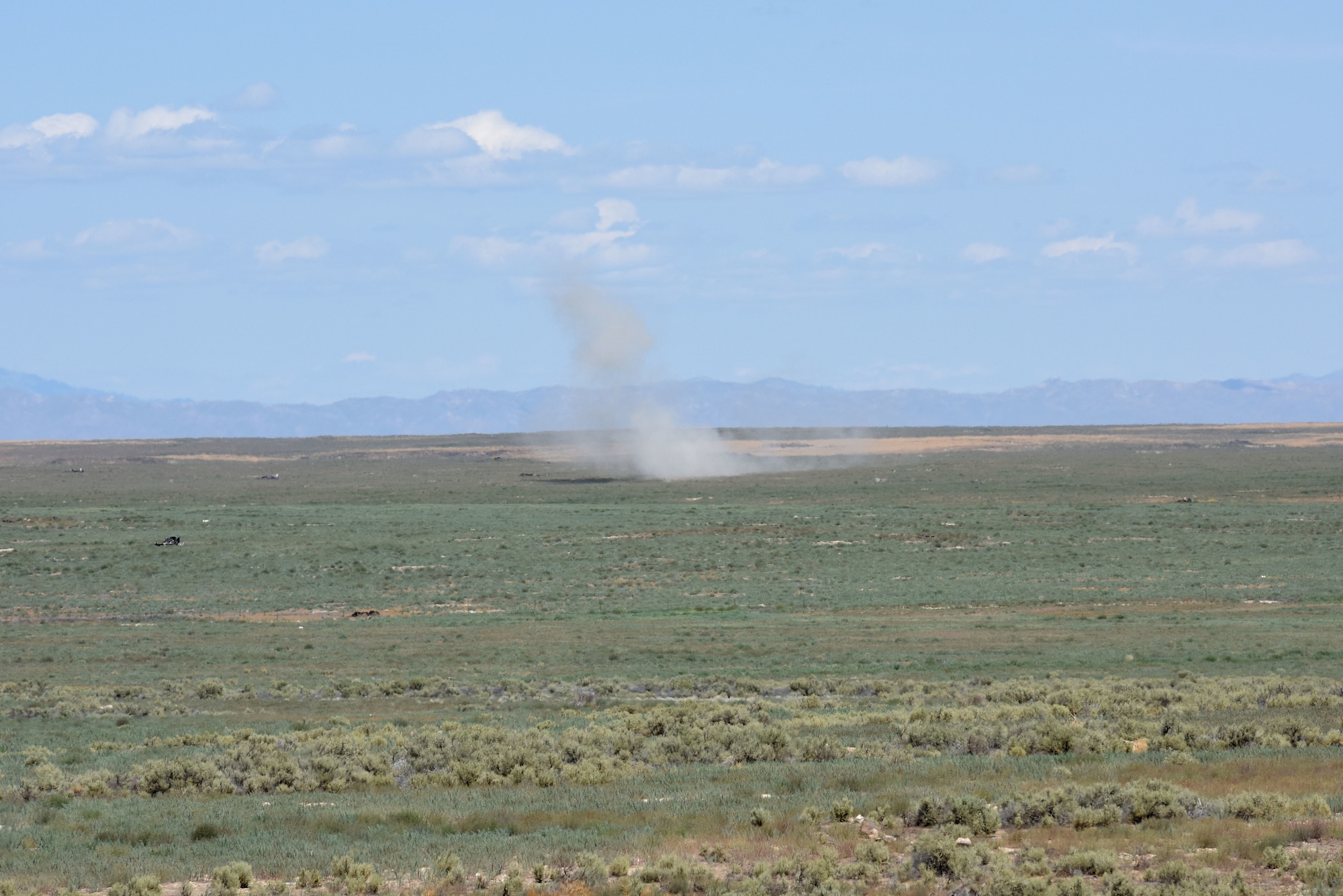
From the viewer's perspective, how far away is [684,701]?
82.7ft

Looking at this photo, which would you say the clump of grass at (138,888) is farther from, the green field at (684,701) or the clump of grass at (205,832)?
the clump of grass at (205,832)

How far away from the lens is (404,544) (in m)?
62.5

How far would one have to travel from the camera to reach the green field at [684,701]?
14352mm

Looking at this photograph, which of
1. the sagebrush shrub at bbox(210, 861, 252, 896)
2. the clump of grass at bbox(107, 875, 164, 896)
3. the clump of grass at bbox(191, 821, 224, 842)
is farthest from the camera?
the clump of grass at bbox(191, 821, 224, 842)

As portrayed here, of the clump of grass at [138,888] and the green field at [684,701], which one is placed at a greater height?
the clump of grass at [138,888]

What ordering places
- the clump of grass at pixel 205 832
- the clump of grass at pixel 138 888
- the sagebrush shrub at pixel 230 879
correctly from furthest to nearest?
the clump of grass at pixel 205 832 → the sagebrush shrub at pixel 230 879 → the clump of grass at pixel 138 888

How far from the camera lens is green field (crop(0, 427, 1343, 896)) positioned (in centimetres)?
1435

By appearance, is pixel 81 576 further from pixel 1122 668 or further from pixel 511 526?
pixel 1122 668

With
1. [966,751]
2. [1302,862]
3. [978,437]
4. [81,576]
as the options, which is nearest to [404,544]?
[81,576]

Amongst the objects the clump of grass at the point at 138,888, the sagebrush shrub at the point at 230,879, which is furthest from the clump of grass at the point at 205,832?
the clump of grass at the point at 138,888

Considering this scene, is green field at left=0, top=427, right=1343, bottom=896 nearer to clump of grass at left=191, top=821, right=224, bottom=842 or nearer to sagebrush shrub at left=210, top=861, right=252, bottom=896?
clump of grass at left=191, top=821, right=224, bottom=842

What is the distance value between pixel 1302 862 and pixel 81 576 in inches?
1897

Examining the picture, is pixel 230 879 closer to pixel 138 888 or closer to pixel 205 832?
pixel 138 888

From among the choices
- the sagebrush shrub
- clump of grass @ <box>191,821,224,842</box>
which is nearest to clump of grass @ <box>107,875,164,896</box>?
the sagebrush shrub
